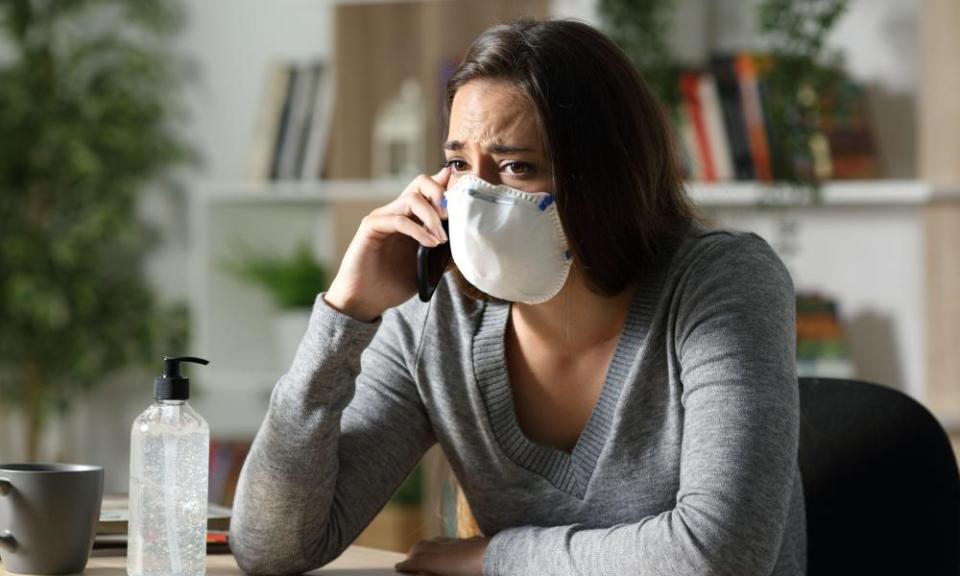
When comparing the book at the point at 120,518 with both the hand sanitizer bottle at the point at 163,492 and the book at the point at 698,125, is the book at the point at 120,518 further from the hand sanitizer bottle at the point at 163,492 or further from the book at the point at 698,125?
the book at the point at 698,125

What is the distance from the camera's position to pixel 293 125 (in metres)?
3.53

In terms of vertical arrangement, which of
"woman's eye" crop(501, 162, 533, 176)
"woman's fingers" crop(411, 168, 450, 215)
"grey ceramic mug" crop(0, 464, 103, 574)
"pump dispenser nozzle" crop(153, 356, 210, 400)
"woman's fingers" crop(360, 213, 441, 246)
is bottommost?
"grey ceramic mug" crop(0, 464, 103, 574)

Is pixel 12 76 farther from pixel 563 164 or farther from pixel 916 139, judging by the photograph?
pixel 563 164

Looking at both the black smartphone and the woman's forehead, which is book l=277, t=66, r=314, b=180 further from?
the woman's forehead

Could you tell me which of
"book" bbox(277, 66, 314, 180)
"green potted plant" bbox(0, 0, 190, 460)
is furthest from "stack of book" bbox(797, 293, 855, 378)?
"green potted plant" bbox(0, 0, 190, 460)

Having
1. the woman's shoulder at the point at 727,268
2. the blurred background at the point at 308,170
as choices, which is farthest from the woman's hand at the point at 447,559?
the blurred background at the point at 308,170

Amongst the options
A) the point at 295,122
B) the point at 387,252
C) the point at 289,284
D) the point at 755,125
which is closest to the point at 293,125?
the point at 295,122

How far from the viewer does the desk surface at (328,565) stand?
1301 mm

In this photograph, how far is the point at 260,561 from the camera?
1357 mm

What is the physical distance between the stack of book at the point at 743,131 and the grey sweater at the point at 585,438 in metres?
1.51

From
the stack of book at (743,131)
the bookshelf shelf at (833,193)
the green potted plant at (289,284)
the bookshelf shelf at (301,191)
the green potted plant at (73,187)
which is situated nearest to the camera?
Result: the bookshelf shelf at (833,193)

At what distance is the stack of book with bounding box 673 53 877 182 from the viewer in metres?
2.91

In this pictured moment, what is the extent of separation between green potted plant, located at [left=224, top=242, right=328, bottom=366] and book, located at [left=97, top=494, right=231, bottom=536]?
68.5 inches

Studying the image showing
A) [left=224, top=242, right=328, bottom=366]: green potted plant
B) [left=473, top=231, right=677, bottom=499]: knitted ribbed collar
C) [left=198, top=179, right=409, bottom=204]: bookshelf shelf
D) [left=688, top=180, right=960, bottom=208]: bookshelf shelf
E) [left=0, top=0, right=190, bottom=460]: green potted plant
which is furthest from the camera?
[left=0, top=0, right=190, bottom=460]: green potted plant
